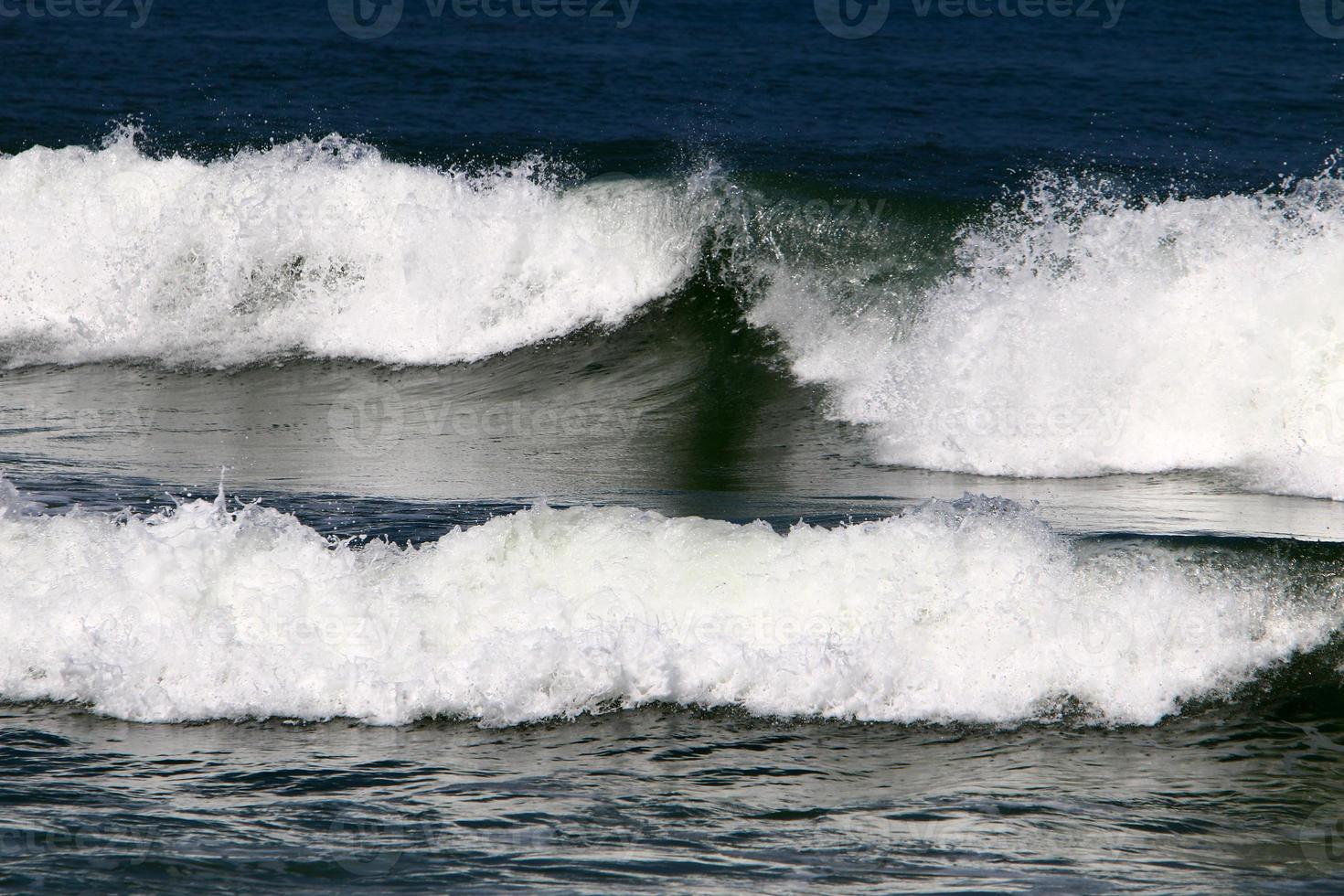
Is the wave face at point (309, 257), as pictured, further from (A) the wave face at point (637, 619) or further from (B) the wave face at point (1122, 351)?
(A) the wave face at point (637, 619)

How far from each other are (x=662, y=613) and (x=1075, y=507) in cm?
280

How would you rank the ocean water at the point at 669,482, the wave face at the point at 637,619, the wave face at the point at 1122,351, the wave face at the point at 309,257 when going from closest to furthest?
the ocean water at the point at 669,482, the wave face at the point at 637,619, the wave face at the point at 1122,351, the wave face at the point at 309,257

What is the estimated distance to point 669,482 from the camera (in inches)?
350

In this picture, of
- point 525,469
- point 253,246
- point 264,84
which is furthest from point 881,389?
point 264,84

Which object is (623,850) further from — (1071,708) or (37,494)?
(37,494)

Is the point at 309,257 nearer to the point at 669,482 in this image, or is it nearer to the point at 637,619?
the point at 669,482

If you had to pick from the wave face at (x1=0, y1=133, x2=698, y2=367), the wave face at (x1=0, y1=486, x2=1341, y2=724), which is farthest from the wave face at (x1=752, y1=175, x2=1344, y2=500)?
the wave face at (x1=0, y1=486, x2=1341, y2=724)

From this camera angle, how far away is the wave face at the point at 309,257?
42.1 ft

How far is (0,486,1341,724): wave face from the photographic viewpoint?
228 inches

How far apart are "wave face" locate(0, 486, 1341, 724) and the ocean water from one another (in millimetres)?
18

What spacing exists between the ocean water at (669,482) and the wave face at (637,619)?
2 cm

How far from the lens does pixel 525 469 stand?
9094 mm

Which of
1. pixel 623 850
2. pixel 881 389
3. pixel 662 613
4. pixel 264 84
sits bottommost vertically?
pixel 623 850

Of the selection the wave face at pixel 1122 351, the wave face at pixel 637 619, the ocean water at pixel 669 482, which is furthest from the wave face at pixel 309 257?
the wave face at pixel 637 619
